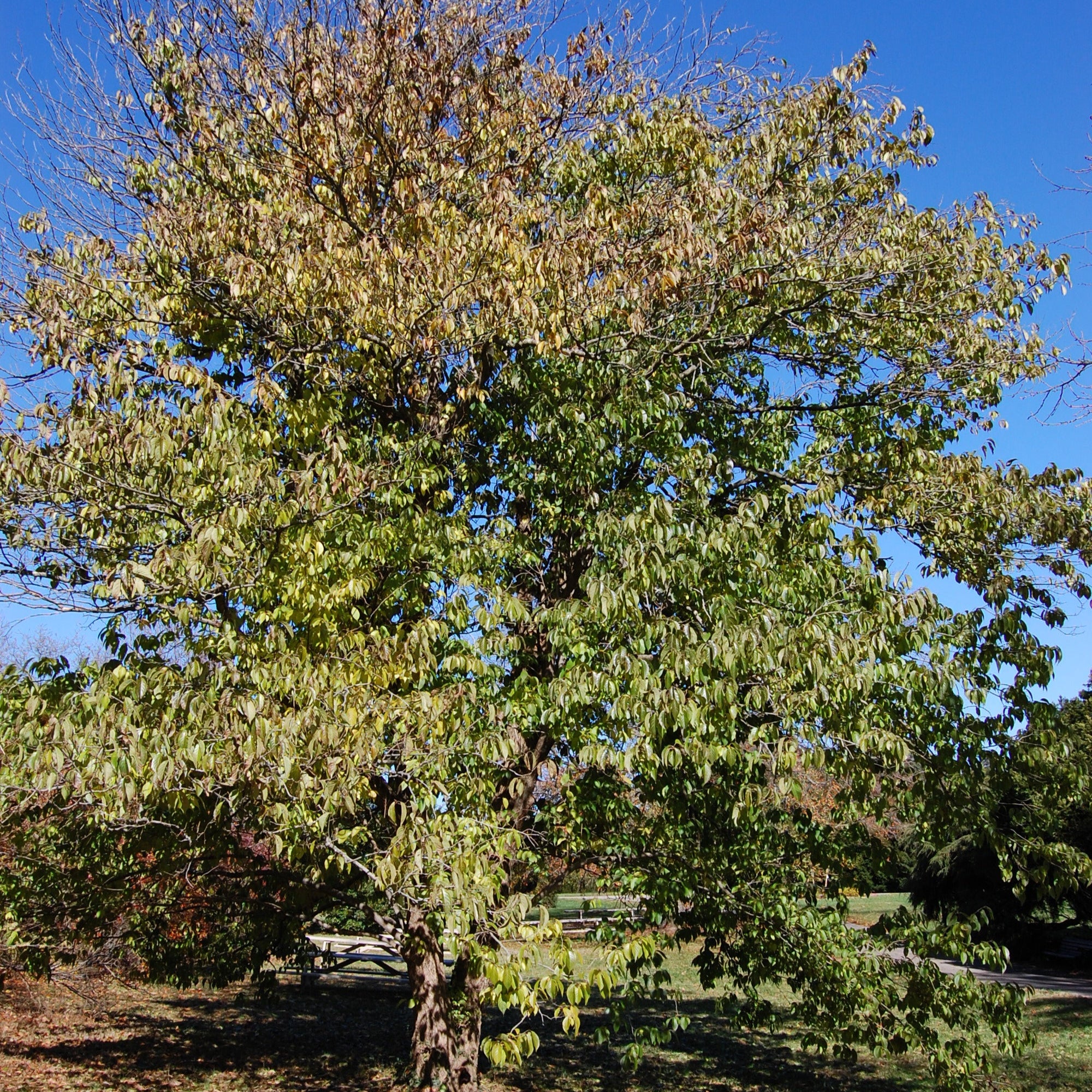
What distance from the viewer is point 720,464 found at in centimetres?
710

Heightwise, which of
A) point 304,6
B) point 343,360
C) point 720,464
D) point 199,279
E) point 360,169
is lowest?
point 720,464

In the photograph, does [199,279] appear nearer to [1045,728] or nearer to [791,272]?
[791,272]

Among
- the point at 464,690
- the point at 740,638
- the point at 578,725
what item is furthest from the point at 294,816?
the point at 740,638

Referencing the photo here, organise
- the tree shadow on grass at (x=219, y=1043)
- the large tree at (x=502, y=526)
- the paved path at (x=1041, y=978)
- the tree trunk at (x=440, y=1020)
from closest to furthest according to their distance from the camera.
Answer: the large tree at (x=502, y=526), the tree trunk at (x=440, y=1020), the tree shadow on grass at (x=219, y=1043), the paved path at (x=1041, y=978)

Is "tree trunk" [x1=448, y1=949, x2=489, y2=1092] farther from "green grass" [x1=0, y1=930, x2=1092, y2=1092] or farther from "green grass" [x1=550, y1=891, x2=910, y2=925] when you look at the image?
"green grass" [x1=550, y1=891, x2=910, y2=925]

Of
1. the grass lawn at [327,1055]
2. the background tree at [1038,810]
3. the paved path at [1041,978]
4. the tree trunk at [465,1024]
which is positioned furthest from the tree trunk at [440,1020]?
the paved path at [1041,978]

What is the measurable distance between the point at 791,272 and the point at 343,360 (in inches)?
144

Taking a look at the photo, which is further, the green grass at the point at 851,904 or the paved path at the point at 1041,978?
the paved path at the point at 1041,978

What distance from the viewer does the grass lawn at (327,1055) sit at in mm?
9414

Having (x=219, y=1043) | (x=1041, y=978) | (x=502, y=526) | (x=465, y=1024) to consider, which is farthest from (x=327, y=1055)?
(x=1041, y=978)

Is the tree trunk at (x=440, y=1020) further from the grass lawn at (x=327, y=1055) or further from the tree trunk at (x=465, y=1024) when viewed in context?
the grass lawn at (x=327, y=1055)

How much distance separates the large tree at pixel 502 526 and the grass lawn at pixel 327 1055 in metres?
2.54

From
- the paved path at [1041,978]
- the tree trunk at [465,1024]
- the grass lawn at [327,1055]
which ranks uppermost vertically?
the tree trunk at [465,1024]

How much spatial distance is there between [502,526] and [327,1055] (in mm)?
8561
